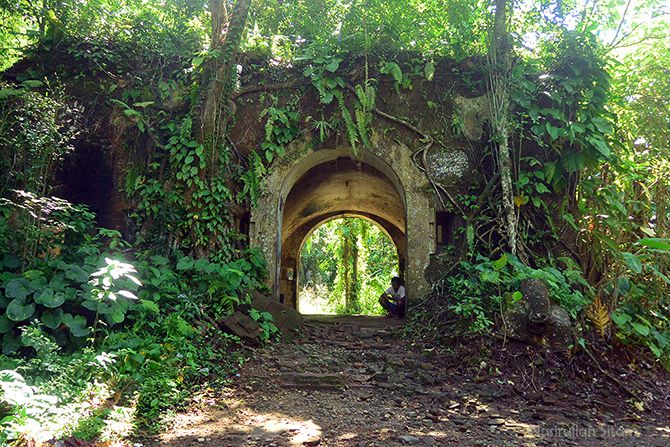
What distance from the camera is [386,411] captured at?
187 inches

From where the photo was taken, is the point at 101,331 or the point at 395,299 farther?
the point at 395,299

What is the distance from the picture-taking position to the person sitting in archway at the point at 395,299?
391 inches

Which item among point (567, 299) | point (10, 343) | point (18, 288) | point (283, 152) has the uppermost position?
point (283, 152)

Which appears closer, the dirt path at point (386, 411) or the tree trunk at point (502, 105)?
the dirt path at point (386, 411)

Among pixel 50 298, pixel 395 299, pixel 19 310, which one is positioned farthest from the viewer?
pixel 395 299

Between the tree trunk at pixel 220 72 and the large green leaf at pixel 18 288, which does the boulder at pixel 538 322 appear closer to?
the tree trunk at pixel 220 72

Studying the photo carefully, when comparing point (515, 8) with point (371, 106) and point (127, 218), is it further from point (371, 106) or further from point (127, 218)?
point (127, 218)

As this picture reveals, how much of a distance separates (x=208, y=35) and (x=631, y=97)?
783 centimetres

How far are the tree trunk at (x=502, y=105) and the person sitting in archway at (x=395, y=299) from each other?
321cm

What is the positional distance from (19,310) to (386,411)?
4.03 m

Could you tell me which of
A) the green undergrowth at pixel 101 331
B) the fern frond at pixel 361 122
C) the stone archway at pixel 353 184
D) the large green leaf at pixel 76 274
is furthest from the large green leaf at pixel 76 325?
the fern frond at pixel 361 122

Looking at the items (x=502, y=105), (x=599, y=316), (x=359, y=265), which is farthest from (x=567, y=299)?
(x=359, y=265)

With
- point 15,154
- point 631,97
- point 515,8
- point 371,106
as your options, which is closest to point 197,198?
point 15,154

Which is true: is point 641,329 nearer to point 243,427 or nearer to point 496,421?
point 496,421
